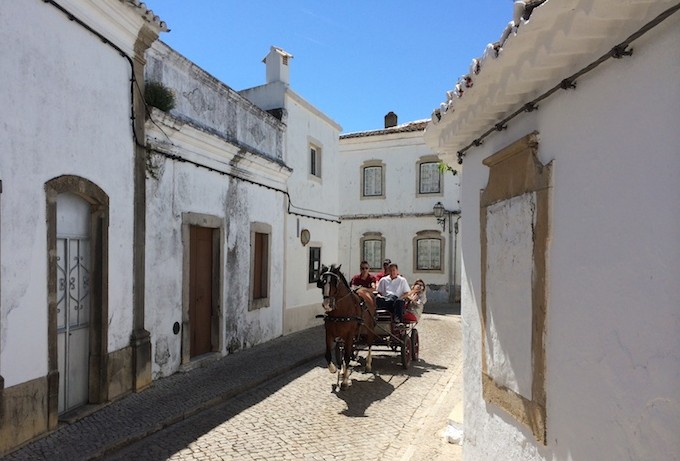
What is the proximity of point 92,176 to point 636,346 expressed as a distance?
6274 mm

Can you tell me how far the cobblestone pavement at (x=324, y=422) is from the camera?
538cm

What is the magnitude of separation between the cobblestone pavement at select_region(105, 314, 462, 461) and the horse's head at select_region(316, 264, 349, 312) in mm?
1401

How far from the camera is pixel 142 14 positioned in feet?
23.2

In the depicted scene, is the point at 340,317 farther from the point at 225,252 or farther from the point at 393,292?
the point at 225,252

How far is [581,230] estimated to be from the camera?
2.62 meters

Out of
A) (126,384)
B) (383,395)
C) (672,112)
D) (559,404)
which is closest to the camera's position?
(672,112)

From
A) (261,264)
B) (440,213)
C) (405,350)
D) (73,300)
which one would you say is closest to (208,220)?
(261,264)

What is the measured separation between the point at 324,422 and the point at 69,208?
420 centimetres

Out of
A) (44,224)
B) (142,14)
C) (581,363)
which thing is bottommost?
(581,363)

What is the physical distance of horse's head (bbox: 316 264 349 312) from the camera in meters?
7.61

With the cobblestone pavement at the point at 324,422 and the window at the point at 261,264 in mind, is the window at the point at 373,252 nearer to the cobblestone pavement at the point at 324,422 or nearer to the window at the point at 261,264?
the window at the point at 261,264

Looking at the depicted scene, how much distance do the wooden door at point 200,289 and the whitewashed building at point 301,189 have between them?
3249 mm

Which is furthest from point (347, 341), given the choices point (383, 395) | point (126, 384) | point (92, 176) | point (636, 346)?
point (636, 346)

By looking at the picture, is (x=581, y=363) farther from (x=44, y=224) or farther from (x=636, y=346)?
(x=44, y=224)
